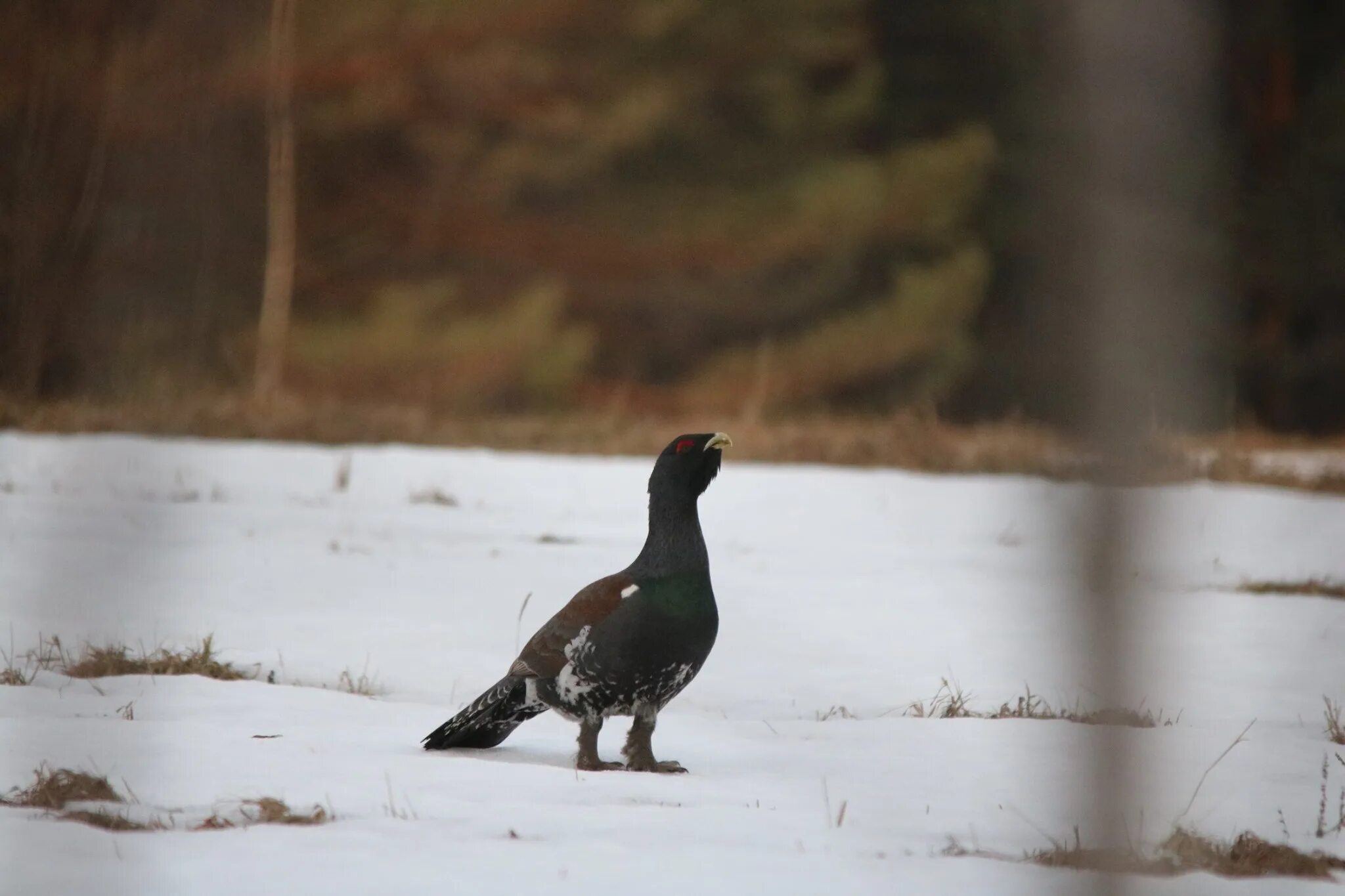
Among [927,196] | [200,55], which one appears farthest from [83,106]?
[927,196]

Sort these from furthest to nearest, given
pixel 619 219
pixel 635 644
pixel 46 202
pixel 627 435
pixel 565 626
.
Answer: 1. pixel 619 219
2. pixel 46 202
3. pixel 627 435
4. pixel 565 626
5. pixel 635 644

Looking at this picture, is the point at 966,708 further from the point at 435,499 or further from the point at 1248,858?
the point at 435,499

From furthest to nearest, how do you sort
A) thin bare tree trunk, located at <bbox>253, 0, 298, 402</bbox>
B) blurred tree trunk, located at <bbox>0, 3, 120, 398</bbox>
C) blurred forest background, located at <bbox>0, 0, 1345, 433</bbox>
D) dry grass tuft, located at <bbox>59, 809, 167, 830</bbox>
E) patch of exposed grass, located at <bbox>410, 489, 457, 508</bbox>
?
blurred forest background, located at <bbox>0, 0, 1345, 433</bbox> → thin bare tree trunk, located at <bbox>253, 0, 298, 402</bbox> → blurred tree trunk, located at <bbox>0, 3, 120, 398</bbox> → patch of exposed grass, located at <bbox>410, 489, 457, 508</bbox> → dry grass tuft, located at <bbox>59, 809, 167, 830</bbox>

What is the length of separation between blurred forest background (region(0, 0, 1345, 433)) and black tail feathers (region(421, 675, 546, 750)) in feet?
32.2

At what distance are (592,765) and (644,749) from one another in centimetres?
16

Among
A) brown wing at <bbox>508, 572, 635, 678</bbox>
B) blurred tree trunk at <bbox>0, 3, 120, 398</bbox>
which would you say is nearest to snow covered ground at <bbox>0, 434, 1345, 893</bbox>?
brown wing at <bbox>508, 572, 635, 678</bbox>

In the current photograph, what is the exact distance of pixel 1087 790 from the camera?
1453mm

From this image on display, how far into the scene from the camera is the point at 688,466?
416 centimetres

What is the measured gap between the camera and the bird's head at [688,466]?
414cm

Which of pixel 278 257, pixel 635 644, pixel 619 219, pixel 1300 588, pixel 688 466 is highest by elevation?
pixel 619 219

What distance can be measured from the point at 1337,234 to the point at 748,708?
17.2 metres

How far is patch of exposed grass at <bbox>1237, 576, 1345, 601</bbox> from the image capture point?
22.4ft

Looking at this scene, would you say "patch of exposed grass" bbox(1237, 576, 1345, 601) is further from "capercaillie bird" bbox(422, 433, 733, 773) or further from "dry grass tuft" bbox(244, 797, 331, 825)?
"dry grass tuft" bbox(244, 797, 331, 825)

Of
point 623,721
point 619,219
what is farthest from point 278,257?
point 623,721
